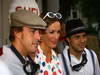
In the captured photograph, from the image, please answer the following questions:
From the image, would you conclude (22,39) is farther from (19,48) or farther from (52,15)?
(52,15)

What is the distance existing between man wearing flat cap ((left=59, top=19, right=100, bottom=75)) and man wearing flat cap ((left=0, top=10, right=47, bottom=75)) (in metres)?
1.25

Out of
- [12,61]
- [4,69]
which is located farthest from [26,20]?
[4,69]

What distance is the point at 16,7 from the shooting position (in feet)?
15.1

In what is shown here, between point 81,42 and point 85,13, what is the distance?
16.6 meters

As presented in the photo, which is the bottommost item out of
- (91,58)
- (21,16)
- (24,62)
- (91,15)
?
(91,15)

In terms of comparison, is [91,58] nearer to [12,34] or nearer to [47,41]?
[47,41]

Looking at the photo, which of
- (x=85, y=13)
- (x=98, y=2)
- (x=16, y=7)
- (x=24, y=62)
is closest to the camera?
(x=24, y=62)

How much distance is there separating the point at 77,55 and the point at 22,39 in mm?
1550

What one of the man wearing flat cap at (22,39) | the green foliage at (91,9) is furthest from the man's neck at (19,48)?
the green foliage at (91,9)

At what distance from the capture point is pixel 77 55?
187 inches

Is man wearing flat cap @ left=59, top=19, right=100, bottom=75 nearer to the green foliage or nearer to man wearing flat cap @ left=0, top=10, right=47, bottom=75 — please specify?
man wearing flat cap @ left=0, top=10, right=47, bottom=75

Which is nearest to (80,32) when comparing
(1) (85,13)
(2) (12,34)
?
(2) (12,34)

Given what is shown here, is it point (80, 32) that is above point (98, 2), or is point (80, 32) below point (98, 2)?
above

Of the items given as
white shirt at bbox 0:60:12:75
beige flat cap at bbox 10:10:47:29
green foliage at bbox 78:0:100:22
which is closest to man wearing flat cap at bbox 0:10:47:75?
beige flat cap at bbox 10:10:47:29
